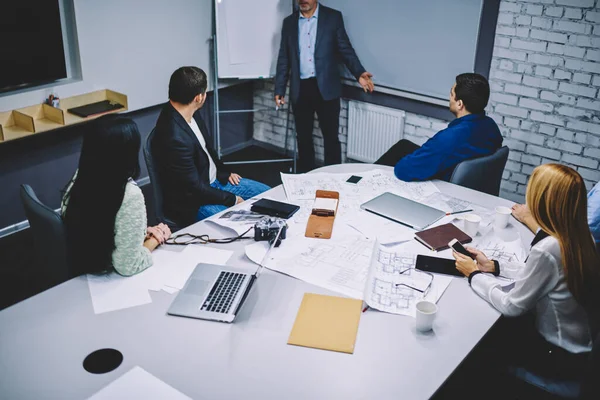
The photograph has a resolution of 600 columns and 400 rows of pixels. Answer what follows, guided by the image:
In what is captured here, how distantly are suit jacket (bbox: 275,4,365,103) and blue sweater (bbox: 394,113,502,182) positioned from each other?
1.72 m

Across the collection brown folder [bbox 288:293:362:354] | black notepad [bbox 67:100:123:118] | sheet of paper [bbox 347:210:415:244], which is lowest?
brown folder [bbox 288:293:362:354]

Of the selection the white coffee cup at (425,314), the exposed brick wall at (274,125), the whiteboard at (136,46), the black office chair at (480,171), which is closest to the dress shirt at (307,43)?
the exposed brick wall at (274,125)

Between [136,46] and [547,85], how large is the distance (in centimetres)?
282

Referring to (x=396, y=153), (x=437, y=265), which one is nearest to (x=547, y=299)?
(x=437, y=265)

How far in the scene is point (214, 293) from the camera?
1889 mm

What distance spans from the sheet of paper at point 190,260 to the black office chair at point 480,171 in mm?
1284

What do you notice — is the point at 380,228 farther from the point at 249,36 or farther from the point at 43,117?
the point at 249,36

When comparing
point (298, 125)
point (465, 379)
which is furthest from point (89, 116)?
point (465, 379)

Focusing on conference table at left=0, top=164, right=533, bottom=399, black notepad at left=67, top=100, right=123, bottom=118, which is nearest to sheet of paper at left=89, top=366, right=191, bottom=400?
conference table at left=0, top=164, right=533, bottom=399

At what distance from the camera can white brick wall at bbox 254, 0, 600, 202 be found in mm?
3451

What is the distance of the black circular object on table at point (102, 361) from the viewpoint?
62.9 inches

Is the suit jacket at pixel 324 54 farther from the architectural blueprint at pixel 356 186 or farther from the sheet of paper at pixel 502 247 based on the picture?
the sheet of paper at pixel 502 247

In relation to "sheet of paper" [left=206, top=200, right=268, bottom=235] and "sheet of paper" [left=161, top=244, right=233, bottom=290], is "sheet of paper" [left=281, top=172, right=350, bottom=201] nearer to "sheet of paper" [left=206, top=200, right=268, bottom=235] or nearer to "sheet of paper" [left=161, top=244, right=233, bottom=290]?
"sheet of paper" [left=206, top=200, right=268, bottom=235]

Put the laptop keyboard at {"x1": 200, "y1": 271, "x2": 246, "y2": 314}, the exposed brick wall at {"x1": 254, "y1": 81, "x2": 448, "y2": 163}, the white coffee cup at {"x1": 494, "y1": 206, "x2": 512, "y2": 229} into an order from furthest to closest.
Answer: the exposed brick wall at {"x1": 254, "y1": 81, "x2": 448, "y2": 163}, the white coffee cup at {"x1": 494, "y1": 206, "x2": 512, "y2": 229}, the laptop keyboard at {"x1": 200, "y1": 271, "x2": 246, "y2": 314}
